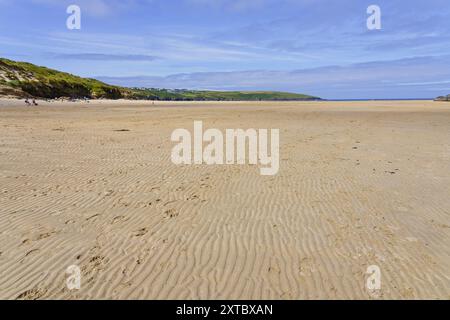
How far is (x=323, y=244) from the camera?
224 inches

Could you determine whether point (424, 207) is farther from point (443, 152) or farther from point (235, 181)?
point (443, 152)

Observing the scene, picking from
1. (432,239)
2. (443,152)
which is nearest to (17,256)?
(432,239)

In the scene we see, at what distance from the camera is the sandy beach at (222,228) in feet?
14.8
